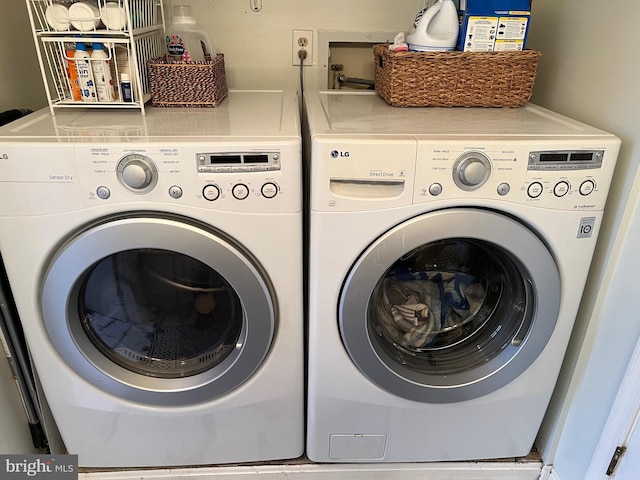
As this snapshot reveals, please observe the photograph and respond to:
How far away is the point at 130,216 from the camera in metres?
0.95

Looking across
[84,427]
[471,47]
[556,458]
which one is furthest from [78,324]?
[556,458]

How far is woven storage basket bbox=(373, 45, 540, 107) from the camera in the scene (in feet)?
3.82

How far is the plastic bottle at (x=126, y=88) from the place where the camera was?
44.3 inches

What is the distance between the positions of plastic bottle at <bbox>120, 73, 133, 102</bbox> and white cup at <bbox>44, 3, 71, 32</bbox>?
0.15m

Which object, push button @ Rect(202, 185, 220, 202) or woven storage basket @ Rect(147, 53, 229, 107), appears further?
woven storage basket @ Rect(147, 53, 229, 107)

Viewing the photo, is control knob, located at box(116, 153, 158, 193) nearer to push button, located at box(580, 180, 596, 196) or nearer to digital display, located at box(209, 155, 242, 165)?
digital display, located at box(209, 155, 242, 165)

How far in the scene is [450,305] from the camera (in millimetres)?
1197

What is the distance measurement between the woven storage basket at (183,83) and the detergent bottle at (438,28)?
1.72 ft

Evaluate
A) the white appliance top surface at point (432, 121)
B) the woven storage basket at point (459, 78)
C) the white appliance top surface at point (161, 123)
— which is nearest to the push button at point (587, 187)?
the white appliance top surface at point (432, 121)

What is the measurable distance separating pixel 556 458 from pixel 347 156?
1.02 m

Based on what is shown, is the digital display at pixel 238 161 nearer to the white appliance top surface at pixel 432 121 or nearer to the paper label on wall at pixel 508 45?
the white appliance top surface at pixel 432 121

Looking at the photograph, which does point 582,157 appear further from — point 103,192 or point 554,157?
point 103,192

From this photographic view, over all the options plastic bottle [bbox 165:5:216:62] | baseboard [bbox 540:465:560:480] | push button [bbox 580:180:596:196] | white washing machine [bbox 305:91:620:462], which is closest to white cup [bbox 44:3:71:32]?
plastic bottle [bbox 165:5:216:62]

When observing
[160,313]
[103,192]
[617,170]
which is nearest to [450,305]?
[617,170]
